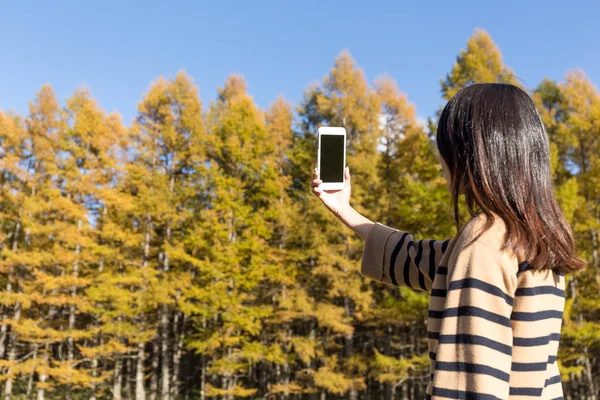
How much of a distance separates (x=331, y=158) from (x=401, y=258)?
453mm

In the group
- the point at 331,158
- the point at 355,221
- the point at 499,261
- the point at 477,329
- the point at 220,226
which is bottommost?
the point at 477,329

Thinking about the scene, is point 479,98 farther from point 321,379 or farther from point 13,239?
point 13,239

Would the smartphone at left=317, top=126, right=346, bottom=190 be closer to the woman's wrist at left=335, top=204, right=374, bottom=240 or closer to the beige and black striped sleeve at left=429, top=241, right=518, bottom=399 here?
the woman's wrist at left=335, top=204, right=374, bottom=240

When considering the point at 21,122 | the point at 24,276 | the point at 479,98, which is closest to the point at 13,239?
the point at 24,276

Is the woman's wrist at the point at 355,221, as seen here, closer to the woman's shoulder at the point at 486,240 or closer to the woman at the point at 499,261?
the woman at the point at 499,261

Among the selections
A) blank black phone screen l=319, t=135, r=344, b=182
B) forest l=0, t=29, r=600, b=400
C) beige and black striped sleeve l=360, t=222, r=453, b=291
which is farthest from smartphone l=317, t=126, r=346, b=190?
forest l=0, t=29, r=600, b=400

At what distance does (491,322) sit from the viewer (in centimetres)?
79

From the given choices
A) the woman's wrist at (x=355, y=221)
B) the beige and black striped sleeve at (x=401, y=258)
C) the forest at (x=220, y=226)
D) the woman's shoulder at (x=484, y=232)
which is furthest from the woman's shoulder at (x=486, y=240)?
the forest at (x=220, y=226)

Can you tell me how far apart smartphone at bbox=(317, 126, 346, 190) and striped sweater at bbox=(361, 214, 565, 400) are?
0.72m

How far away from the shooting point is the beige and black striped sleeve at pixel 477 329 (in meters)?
0.77

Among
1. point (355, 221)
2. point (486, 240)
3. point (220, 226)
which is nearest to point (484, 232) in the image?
point (486, 240)

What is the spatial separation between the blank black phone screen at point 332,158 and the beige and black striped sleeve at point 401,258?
25cm

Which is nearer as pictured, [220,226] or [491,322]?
[491,322]

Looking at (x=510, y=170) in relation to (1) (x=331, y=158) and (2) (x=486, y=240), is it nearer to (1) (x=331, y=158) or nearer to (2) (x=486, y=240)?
(2) (x=486, y=240)
